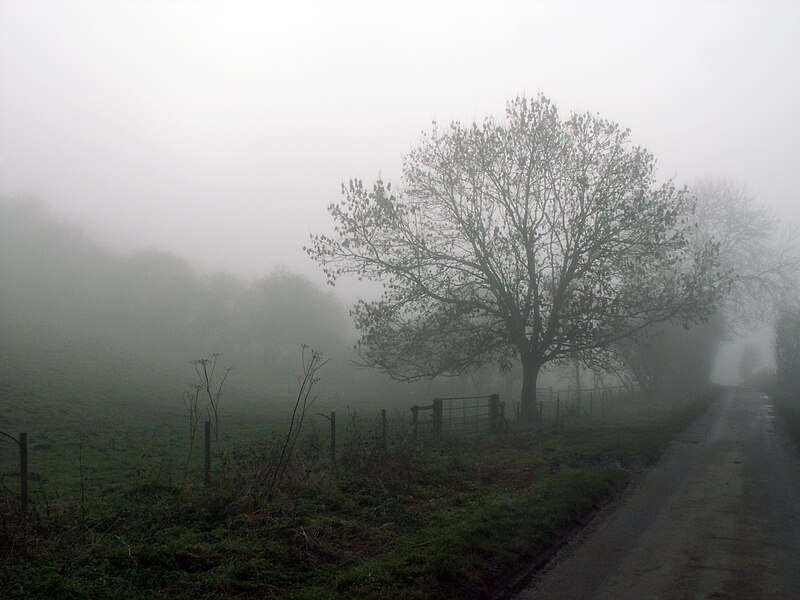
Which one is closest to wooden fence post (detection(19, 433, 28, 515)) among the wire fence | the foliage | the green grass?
the wire fence

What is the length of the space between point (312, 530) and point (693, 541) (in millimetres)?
5228

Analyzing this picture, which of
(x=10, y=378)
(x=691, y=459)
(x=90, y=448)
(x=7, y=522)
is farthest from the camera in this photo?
(x=10, y=378)

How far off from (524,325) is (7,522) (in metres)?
21.6

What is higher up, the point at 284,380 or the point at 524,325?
the point at 524,325

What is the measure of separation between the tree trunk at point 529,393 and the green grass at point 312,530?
12.6 metres

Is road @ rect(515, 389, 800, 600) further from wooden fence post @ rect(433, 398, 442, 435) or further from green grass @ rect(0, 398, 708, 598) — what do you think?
wooden fence post @ rect(433, 398, 442, 435)

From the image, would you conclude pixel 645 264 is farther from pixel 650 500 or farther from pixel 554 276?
pixel 650 500

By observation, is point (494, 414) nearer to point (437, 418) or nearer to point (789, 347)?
point (437, 418)

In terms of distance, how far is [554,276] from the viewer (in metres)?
26.7

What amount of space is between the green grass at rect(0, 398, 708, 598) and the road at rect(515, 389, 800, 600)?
0.66 metres

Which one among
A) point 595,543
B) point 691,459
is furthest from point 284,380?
point 595,543

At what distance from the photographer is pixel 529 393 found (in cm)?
2758

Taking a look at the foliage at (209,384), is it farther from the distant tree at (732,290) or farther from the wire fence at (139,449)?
the distant tree at (732,290)

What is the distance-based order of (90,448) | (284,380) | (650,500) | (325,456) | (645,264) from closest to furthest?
(650,500), (325,456), (90,448), (645,264), (284,380)
